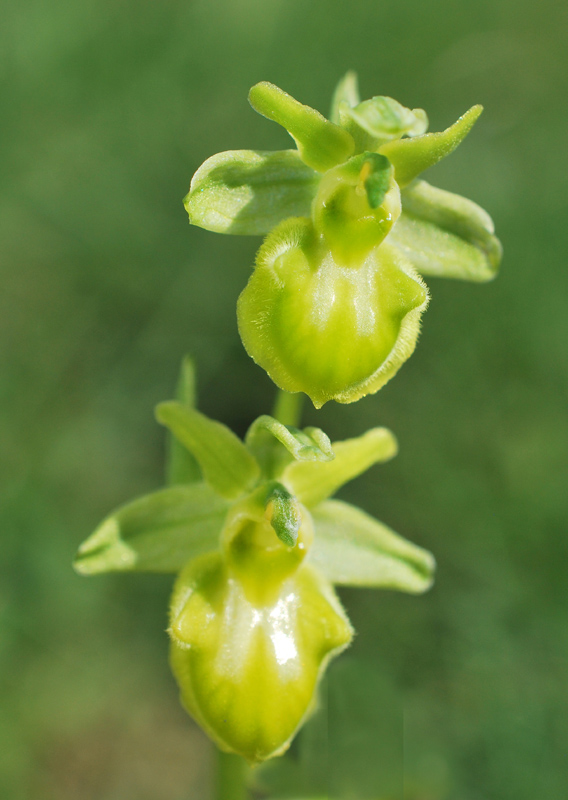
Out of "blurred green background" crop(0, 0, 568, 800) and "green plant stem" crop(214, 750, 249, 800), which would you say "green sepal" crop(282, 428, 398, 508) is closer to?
"green plant stem" crop(214, 750, 249, 800)

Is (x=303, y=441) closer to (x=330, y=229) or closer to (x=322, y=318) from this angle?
(x=322, y=318)

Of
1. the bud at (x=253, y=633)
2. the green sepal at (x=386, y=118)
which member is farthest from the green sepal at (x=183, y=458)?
the green sepal at (x=386, y=118)

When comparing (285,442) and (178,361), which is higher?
(285,442)

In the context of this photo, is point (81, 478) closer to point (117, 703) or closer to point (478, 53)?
point (117, 703)

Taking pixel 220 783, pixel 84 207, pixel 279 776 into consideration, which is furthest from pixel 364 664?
pixel 84 207

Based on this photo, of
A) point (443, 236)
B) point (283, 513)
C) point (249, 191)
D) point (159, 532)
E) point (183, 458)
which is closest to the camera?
point (249, 191)

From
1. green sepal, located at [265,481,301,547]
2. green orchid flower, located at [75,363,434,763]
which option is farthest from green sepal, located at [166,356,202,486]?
green sepal, located at [265,481,301,547]

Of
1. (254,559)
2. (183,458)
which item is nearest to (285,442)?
(254,559)

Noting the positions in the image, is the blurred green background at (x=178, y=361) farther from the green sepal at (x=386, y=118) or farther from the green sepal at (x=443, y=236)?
the green sepal at (x=386, y=118)
